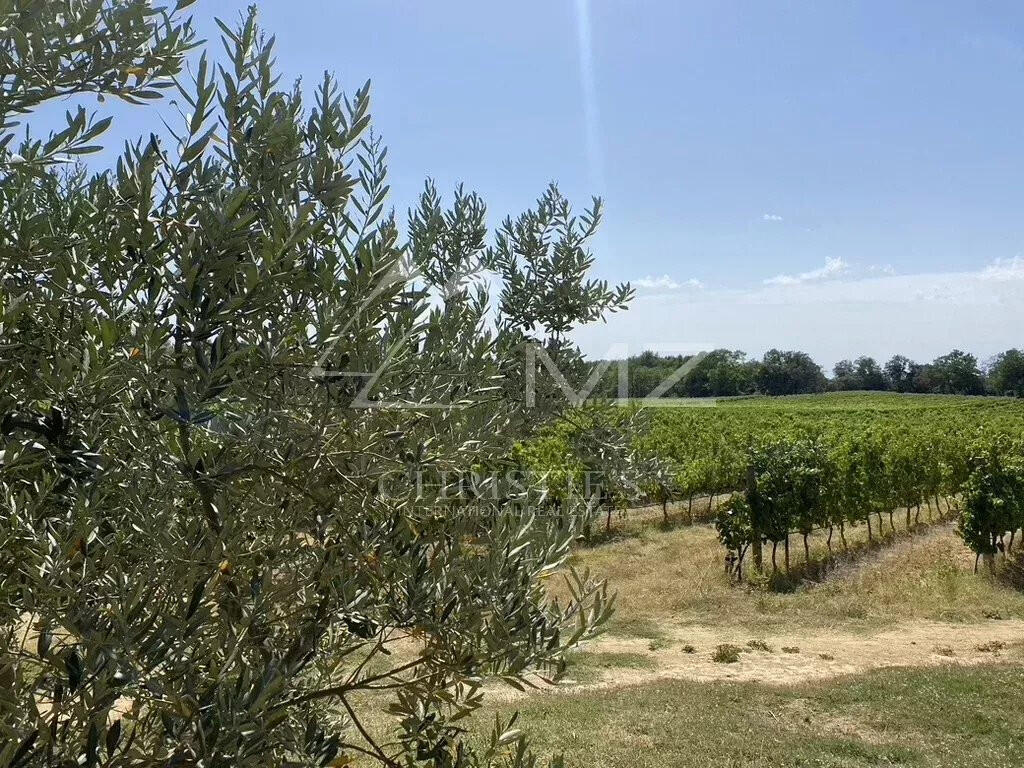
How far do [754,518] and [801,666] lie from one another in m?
7.71

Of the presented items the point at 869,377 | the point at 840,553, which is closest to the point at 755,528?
the point at 840,553

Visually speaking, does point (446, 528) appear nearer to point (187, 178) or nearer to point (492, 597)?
point (492, 597)

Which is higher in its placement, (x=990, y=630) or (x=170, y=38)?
(x=170, y=38)

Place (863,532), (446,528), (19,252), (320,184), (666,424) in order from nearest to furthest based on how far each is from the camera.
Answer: (19,252) < (320,184) < (446,528) < (863,532) < (666,424)

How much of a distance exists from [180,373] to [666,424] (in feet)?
137

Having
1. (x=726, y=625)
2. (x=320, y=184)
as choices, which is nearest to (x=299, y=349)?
(x=320, y=184)

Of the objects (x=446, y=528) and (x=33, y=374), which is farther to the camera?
(x=446, y=528)

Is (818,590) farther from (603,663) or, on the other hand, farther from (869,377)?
(869,377)

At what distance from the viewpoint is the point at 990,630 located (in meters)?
16.3

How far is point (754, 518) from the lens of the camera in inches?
850

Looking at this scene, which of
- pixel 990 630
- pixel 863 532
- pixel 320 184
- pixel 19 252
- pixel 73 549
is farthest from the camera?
pixel 863 532

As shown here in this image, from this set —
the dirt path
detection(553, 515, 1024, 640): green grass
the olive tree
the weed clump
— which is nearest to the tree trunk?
detection(553, 515, 1024, 640): green grass

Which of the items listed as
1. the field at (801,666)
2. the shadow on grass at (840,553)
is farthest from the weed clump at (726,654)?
the shadow on grass at (840,553)

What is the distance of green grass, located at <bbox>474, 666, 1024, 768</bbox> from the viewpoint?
9.45 meters
